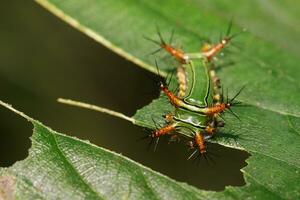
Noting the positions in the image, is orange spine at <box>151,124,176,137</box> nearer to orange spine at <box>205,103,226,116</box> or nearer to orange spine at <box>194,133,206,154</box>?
orange spine at <box>194,133,206,154</box>

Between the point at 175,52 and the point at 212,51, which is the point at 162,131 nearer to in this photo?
the point at 175,52

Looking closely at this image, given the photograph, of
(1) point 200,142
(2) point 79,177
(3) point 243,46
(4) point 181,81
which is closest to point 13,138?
(4) point 181,81

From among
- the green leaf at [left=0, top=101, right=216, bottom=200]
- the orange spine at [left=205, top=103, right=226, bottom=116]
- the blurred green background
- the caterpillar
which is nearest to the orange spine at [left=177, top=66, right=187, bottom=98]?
the caterpillar

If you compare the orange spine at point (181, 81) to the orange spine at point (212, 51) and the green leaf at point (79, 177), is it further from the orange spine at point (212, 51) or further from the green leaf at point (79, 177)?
the green leaf at point (79, 177)

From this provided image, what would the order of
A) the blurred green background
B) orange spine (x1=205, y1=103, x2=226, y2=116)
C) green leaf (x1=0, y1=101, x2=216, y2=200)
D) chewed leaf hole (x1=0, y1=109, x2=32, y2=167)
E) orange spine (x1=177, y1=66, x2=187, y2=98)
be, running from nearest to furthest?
green leaf (x1=0, y1=101, x2=216, y2=200)
chewed leaf hole (x1=0, y1=109, x2=32, y2=167)
orange spine (x1=205, y1=103, x2=226, y2=116)
orange spine (x1=177, y1=66, x2=187, y2=98)
the blurred green background

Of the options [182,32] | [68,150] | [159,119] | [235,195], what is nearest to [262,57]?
[182,32]

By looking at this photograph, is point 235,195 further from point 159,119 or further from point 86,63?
point 86,63

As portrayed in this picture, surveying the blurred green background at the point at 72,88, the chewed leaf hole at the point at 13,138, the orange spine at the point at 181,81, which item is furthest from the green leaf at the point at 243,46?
the chewed leaf hole at the point at 13,138
